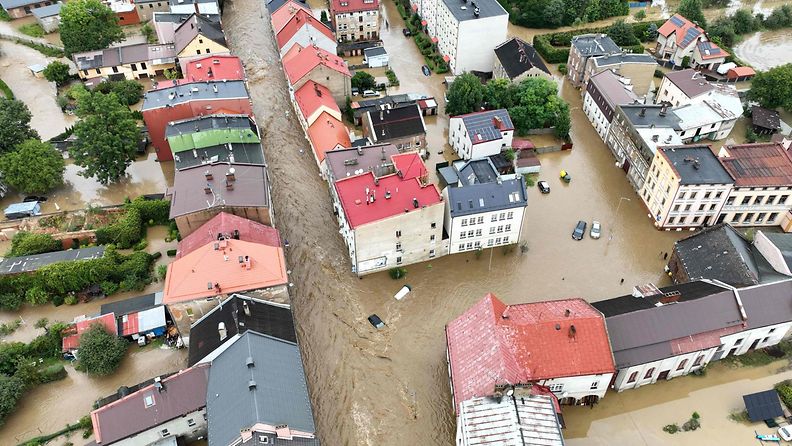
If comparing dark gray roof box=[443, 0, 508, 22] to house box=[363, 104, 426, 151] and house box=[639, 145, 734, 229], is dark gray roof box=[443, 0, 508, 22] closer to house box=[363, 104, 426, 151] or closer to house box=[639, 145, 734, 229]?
house box=[363, 104, 426, 151]

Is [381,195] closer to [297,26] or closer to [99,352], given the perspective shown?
[99,352]

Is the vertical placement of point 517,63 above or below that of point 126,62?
below

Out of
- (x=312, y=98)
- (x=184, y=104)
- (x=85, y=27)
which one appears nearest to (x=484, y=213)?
(x=312, y=98)

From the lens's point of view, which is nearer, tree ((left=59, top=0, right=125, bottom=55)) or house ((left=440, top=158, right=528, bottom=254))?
house ((left=440, top=158, right=528, bottom=254))

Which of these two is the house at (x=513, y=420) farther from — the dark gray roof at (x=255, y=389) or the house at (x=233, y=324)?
the house at (x=233, y=324)

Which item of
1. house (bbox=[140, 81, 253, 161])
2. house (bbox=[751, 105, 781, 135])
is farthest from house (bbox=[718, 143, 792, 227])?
house (bbox=[140, 81, 253, 161])

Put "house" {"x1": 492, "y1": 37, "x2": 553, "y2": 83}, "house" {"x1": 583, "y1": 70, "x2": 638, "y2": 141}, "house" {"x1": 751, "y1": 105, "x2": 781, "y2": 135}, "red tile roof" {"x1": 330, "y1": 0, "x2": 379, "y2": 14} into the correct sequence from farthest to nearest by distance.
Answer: "red tile roof" {"x1": 330, "y1": 0, "x2": 379, "y2": 14}, "house" {"x1": 492, "y1": 37, "x2": 553, "y2": 83}, "house" {"x1": 751, "y1": 105, "x2": 781, "y2": 135}, "house" {"x1": 583, "y1": 70, "x2": 638, "y2": 141}

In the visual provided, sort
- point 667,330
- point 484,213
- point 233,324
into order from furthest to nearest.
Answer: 1. point 484,213
2. point 667,330
3. point 233,324
